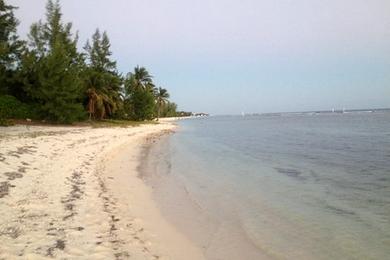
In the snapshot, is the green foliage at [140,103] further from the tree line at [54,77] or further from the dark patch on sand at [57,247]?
the dark patch on sand at [57,247]

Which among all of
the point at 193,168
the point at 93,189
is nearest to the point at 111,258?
the point at 93,189

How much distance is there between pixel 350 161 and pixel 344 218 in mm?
11267

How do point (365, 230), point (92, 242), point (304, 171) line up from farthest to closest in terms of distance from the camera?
point (304, 171), point (365, 230), point (92, 242)

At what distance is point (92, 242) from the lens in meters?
6.41

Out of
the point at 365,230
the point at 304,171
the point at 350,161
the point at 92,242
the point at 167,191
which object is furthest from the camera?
the point at 350,161

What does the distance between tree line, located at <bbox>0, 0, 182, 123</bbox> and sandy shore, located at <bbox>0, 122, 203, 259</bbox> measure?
21806 millimetres

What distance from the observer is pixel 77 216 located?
7.83 meters

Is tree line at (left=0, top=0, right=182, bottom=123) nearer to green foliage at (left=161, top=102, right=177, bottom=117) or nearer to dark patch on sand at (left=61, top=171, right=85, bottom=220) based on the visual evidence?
dark patch on sand at (left=61, top=171, right=85, bottom=220)

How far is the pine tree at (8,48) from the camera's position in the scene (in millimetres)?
40312

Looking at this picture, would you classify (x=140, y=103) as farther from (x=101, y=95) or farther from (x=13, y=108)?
(x=13, y=108)

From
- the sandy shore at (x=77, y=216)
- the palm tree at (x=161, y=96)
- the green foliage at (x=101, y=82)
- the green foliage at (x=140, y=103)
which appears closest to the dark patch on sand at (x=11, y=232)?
the sandy shore at (x=77, y=216)

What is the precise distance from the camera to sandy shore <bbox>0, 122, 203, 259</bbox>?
20.0 feet

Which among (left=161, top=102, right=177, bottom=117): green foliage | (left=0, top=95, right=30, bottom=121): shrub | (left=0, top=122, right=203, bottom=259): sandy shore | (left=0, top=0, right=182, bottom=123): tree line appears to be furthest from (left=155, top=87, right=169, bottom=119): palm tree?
(left=0, top=122, right=203, bottom=259): sandy shore

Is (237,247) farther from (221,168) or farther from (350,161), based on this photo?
(350,161)
